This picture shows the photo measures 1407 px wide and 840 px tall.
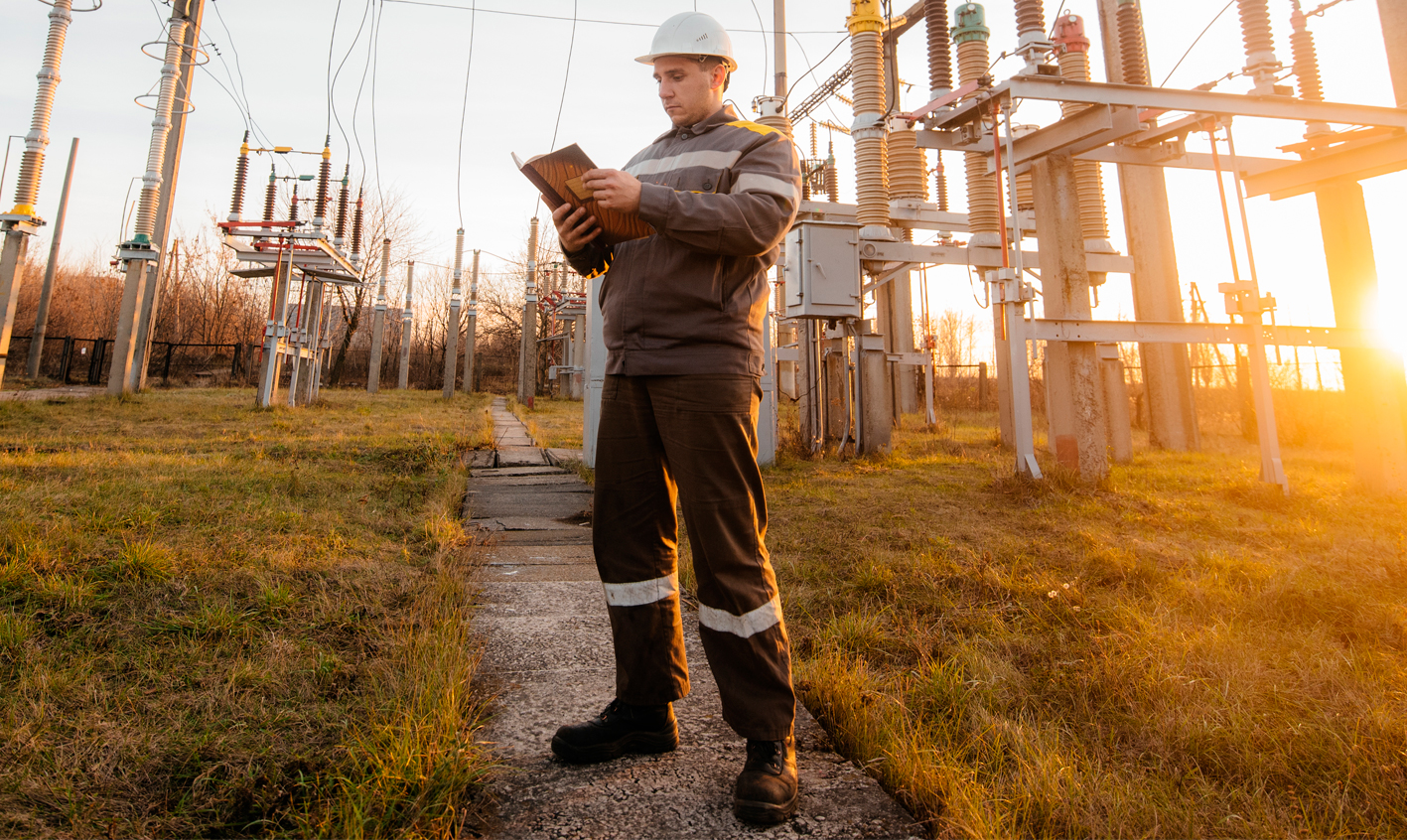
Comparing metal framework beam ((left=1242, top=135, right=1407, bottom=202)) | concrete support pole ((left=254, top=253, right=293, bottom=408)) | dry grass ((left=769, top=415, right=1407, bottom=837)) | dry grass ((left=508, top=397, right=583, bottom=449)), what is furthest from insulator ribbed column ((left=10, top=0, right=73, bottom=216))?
metal framework beam ((left=1242, top=135, right=1407, bottom=202))

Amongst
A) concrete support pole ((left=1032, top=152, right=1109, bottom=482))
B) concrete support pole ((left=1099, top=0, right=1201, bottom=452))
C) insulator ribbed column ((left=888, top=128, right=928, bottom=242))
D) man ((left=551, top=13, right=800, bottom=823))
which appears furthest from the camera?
insulator ribbed column ((left=888, top=128, right=928, bottom=242))

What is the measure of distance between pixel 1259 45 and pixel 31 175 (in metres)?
15.3

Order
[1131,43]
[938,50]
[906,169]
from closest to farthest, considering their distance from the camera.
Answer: [938,50]
[1131,43]
[906,169]

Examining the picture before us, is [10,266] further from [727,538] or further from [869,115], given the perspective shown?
[727,538]

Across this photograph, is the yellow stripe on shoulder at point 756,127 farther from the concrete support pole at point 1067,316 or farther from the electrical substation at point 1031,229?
the concrete support pole at point 1067,316

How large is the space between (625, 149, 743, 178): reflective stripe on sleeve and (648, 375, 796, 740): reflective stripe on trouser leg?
1.93 ft

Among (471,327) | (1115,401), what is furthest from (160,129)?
(1115,401)

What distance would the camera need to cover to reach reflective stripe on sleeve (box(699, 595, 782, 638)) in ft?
5.28

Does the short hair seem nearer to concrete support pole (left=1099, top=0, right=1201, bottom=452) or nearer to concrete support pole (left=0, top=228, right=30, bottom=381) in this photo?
concrete support pole (left=1099, top=0, right=1201, bottom=452)

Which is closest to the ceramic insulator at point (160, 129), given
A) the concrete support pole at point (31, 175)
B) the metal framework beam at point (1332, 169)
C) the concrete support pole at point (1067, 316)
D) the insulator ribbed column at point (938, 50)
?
the concrete support pole at point (31, 175)

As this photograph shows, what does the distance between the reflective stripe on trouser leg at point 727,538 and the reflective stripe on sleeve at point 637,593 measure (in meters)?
0.15

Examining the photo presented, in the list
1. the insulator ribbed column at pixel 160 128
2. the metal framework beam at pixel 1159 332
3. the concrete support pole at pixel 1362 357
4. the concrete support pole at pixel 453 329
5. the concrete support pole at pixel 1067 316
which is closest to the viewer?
the metal framework beam at pixel 1159 332

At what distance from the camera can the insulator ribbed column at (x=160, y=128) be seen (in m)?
11.8

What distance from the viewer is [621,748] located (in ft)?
5.32
